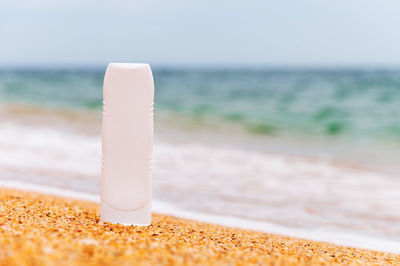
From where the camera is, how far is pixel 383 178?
29.3 feet

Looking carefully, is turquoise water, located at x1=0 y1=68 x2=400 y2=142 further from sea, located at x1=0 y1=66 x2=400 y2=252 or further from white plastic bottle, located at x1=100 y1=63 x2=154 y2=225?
white plastic bottle, located at x1=100 y1=63 x2=154 y2=225

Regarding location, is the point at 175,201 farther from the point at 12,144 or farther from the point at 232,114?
the point at 232,114

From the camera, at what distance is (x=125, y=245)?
3355 millimetres

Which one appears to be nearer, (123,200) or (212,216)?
(123,200)

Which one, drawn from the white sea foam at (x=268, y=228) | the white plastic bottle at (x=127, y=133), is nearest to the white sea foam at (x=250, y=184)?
the white sea foam at (x=268, y=228)

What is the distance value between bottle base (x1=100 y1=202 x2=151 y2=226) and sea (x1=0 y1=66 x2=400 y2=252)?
252 centimetres

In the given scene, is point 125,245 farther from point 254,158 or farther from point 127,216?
point 254,158

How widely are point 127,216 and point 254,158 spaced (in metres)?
6.99

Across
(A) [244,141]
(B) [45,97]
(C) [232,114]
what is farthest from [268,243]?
(B) [45,97]

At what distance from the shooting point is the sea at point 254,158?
6.86m

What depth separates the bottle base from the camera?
3938 millimetres

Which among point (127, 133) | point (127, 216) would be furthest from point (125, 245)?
point (127, 133)

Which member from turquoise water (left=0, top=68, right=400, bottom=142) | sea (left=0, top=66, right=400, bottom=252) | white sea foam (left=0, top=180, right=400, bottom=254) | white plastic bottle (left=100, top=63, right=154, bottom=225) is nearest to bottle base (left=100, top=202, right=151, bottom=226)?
white plastic bottle (left=100, top=63, right=154, bottom=225)

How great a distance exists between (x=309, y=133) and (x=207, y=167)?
6.80 m
